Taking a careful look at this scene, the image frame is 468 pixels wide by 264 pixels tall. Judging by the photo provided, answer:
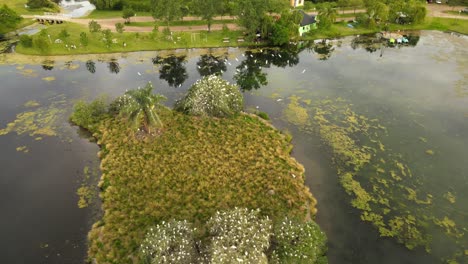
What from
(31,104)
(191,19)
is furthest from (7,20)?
(191,19)

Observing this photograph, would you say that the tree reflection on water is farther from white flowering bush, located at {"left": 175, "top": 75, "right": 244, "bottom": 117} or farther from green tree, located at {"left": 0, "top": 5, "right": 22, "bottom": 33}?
green tree, located at {"left": 0, "top": 5, "right": 22, "bottom": 33}

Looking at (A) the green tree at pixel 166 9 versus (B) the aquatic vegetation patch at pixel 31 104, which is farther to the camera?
(A) the green tree at pixel 166 9

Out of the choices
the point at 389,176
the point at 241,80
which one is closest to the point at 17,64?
the point at 241,80

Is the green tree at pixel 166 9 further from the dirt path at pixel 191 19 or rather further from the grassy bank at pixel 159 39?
the dirt path at pixel 191 19

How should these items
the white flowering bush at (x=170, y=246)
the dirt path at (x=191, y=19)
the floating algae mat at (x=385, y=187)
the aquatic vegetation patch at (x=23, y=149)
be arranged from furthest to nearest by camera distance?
the dirt path at (x=191, y=19), the aquatic vegetation patch at (x=23, y=149), the floating algae mat at (x=385, y=187), the white flowering bush at (x=170, y=246)

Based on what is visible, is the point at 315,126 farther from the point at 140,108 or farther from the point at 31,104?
the point at 31,104

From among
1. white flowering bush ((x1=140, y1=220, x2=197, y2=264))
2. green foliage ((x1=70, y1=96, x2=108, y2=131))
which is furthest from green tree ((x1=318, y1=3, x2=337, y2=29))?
white flowering bush ((x1=140, y1=220, x2=197, y2=264))

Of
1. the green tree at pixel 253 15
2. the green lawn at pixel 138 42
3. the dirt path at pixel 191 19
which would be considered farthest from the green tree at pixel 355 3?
the green lawn at pixel 138 42
